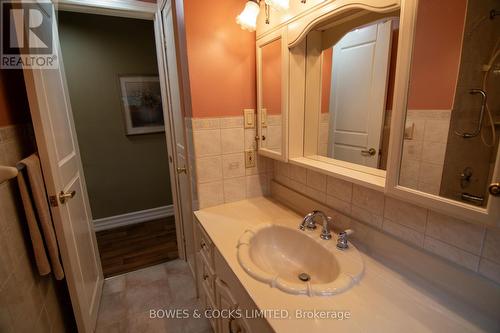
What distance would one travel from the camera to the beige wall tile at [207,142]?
1.35 meters

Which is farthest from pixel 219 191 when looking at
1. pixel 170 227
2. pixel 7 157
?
pixel 170 227

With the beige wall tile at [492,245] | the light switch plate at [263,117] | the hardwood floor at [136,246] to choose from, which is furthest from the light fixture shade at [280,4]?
the hardwood floor at [136,246]

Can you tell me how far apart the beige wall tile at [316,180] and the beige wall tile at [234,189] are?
0.42 metres

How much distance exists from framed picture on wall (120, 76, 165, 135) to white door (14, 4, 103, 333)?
44.9 inches

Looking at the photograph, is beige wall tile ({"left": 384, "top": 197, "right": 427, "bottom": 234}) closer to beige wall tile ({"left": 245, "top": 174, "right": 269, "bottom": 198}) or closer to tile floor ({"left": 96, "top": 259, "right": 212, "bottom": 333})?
beige wall tile ({"left": 245, "top": 174, "right": 269, "bottom": 198})

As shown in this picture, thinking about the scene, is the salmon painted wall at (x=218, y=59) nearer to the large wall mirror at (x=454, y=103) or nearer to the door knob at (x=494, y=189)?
the large wall mirror at (x=454, y=103)

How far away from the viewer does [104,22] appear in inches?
96.8

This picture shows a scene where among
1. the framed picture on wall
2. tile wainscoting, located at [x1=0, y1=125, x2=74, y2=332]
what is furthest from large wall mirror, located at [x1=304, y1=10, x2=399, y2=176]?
the framed picture on wall

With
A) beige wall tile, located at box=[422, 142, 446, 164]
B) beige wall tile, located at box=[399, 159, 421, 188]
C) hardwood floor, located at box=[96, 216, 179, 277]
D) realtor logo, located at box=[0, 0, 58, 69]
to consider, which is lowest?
hardwood floor, located at box=[96, 216, 179, 277]

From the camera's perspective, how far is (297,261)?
1124mm

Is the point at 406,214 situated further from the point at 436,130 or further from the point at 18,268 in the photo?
the point at 18,268

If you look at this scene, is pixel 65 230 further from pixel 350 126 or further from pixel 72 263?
pixel 350 126

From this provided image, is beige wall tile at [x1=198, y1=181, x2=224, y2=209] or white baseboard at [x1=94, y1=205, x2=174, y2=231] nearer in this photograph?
beige wall tile at [x1=198, y1=181, x2=224, y2=209]

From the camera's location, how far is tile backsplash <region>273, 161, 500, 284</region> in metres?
0.69
